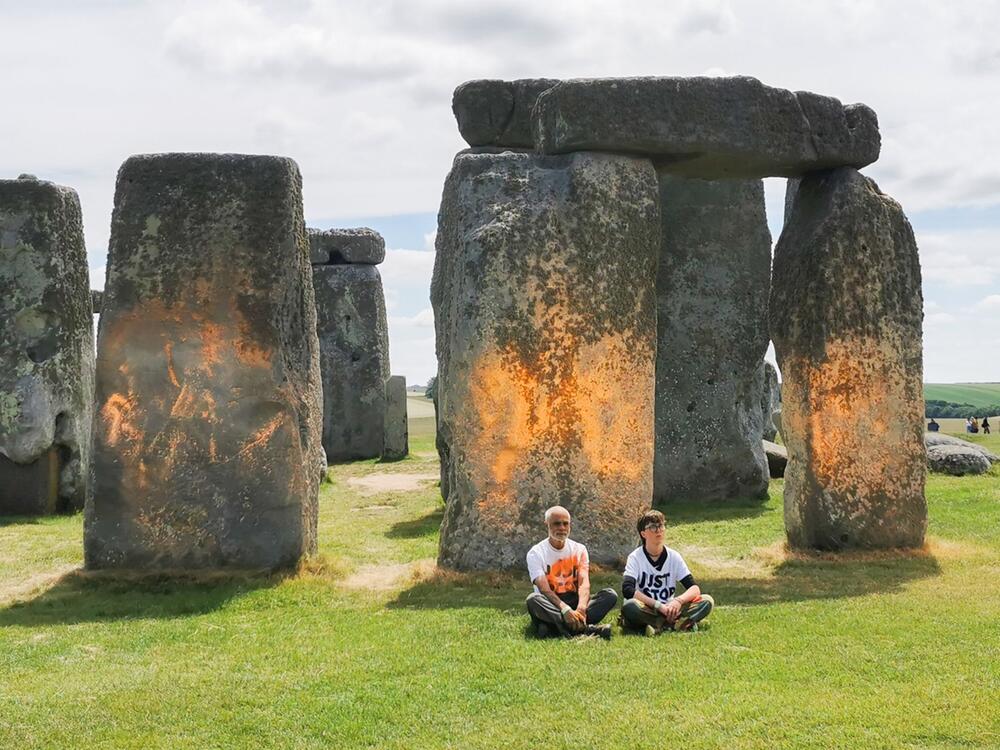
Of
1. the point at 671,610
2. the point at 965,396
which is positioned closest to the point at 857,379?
the point at 671,610

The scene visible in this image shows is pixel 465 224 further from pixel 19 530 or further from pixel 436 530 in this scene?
pixel 19 530

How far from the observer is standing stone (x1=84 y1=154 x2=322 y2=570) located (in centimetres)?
959

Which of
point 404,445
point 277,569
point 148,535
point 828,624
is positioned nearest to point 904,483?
point 828,624

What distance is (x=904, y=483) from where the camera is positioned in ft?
34.8

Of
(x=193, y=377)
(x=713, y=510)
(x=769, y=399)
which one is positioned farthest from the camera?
(x=769, y=399)

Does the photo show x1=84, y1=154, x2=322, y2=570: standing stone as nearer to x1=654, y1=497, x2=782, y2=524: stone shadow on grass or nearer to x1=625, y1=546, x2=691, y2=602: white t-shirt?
x1=625, y1=546, x2=691, y2=602: white t-shirt

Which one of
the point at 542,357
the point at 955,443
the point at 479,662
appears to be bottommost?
the point at 479,662

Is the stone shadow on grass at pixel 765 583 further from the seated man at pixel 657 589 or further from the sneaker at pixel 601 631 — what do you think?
the seated man at pixel 657 589

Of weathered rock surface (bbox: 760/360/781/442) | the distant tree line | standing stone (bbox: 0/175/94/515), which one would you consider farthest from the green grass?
standing stone (bbox: 0/175/94/515)

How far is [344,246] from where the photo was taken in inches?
966

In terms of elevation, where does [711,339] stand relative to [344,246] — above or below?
below

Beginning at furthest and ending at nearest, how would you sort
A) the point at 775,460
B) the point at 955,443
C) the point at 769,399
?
the point at 769,399 < the point at 955,443 < the point at 775,460

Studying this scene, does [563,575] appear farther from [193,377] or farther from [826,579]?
[193,377]

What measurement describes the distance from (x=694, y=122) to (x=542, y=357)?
2.19 m
